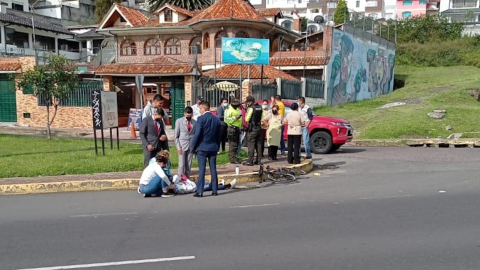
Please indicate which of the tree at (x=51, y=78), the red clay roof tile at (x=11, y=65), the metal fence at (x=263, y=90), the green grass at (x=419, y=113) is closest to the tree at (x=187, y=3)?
the red clay roof tile at (x=11, y=65)

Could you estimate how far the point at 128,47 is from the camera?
1309 inches

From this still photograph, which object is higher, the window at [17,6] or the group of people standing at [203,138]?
the window at [17,6]

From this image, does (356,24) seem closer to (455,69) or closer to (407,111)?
(407,111)

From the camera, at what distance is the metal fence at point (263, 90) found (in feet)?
68.3

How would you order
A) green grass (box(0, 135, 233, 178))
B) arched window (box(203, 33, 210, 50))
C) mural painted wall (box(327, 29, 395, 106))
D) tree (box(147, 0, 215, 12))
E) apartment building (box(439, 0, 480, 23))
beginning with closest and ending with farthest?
green grass (box(0, 135, 233, 178))
mural painted wall (box(327, 29, 395, 106))
arched window (box(203, 33, 210, 50))
tree (box(147, 0, 215, 12))
apartment building (box(439, 0, 480, 23))

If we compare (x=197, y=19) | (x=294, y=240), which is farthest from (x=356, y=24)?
(x=294, y=240)

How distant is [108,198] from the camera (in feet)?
27.3

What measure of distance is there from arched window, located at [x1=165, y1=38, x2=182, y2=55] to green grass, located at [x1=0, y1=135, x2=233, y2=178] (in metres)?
19.2

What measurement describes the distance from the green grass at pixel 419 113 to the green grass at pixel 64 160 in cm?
894

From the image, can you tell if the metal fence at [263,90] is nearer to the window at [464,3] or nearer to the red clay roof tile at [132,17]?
the red clay roof tile at [132,17]

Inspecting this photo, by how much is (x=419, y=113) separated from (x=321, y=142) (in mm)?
9299

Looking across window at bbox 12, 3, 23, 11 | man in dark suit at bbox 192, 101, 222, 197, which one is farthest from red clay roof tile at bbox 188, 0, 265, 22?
window at bbox 12, 3, 23, 11

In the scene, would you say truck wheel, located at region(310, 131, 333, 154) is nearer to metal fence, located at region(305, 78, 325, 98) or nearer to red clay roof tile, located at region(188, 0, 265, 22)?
metal fence, located at region(305, 78, 325, 98)

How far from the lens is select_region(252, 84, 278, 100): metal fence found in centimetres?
2081
